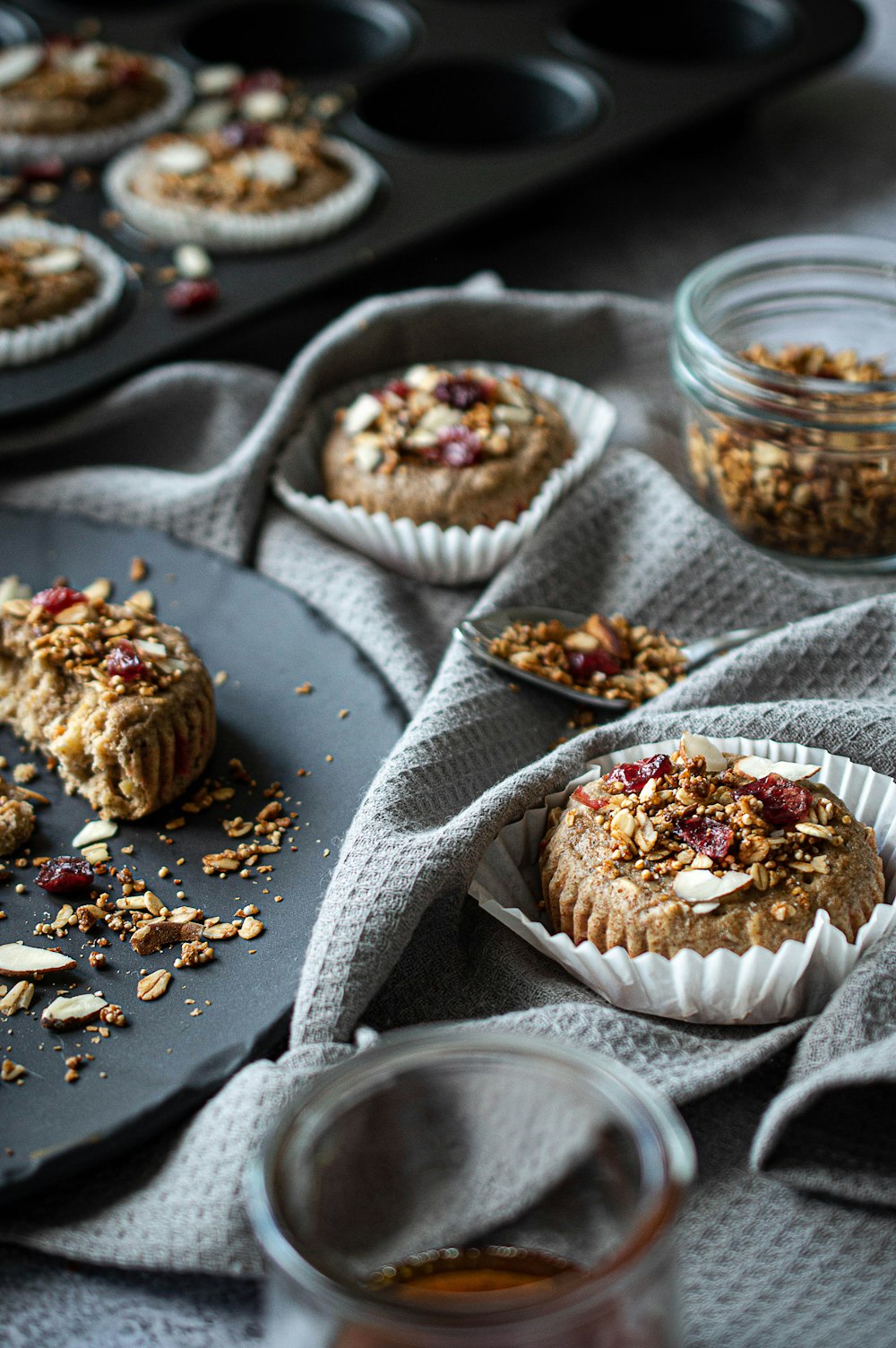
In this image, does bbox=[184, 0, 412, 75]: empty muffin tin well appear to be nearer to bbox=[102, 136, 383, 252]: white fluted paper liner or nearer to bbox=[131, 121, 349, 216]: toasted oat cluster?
bbox=[131, 121, 349, 216]: toasted oat cluster

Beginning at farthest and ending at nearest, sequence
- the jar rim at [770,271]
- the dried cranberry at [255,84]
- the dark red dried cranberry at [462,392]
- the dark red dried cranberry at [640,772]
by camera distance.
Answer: the dried cranberry at [255,84], the dark red dried cranberry at [462,392], the jar rim at [770,271], the dark red dried cranberry at [640,772]

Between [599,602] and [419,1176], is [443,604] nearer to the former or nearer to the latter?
[599,602]

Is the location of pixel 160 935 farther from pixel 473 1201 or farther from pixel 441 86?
pixel 441 86

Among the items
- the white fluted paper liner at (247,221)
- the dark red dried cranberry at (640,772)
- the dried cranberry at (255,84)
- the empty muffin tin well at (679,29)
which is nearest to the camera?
the dark red dried cranberry at (640,772)

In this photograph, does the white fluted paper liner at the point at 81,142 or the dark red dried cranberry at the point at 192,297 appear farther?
the white fluted paper liner at the point at 81,142

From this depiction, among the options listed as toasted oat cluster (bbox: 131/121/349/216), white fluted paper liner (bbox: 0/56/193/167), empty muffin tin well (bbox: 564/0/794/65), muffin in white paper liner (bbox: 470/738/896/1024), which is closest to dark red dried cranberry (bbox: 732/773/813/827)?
muffin in white paper liner (bbox: 470/738/896/1024)

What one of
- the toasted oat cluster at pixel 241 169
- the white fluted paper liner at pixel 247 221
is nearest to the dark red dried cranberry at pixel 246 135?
the toasted oat cluster at pixel 241 169

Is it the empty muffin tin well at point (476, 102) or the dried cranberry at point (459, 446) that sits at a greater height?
the empty muffin tin well at point (476, 102)

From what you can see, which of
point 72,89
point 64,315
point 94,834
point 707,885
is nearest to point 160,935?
point 94,834

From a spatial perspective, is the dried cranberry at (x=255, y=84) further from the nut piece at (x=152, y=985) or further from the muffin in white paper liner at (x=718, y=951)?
the nut piece at (x=152, y=985)
